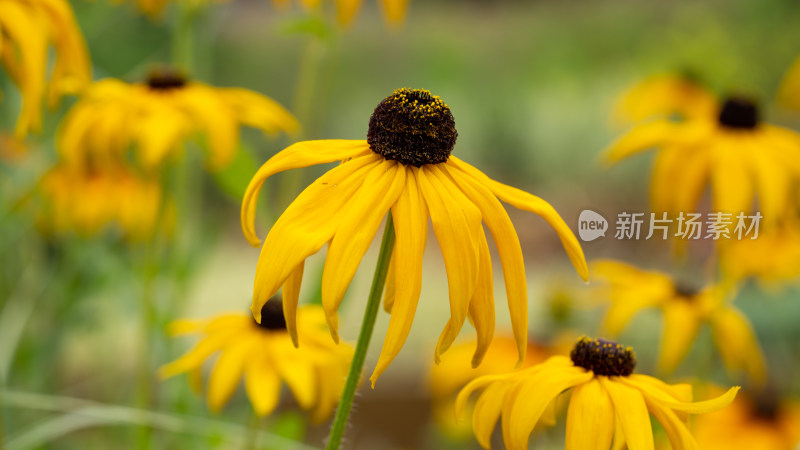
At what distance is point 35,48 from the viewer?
47cm

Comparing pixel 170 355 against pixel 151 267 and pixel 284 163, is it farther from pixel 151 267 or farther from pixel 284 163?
pixel 284 163

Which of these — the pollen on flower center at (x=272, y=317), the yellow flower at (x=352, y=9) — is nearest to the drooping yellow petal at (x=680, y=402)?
the pollen on flower center at (x=272, y=317)

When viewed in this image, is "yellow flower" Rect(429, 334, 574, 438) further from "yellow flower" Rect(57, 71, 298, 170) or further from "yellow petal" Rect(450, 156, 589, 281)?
"yellow petal" Rect(450, 156, 589, 281)

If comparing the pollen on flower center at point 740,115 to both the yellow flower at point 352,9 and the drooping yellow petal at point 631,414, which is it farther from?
the drooping yellow petal at point 631,414

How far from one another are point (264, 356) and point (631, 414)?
264 millimetres

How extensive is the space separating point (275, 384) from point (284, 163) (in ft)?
0.73

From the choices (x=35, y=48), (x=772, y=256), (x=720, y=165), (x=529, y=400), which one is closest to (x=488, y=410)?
(x=529, y=400)

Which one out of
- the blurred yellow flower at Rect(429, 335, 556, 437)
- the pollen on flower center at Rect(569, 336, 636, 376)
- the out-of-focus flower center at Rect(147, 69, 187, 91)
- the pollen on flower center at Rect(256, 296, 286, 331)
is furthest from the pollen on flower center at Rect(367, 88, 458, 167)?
the blurred yellow flower at Rect(429, 335, 556, 437)

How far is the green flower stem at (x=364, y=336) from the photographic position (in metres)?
0.31

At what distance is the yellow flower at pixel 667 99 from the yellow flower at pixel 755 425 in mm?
330

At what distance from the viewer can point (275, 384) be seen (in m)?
0.51

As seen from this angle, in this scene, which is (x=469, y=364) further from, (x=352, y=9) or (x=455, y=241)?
(x=455, y=241)

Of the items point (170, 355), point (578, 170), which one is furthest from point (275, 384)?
point (578, 170)

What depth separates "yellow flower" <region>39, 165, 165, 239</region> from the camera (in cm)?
91
